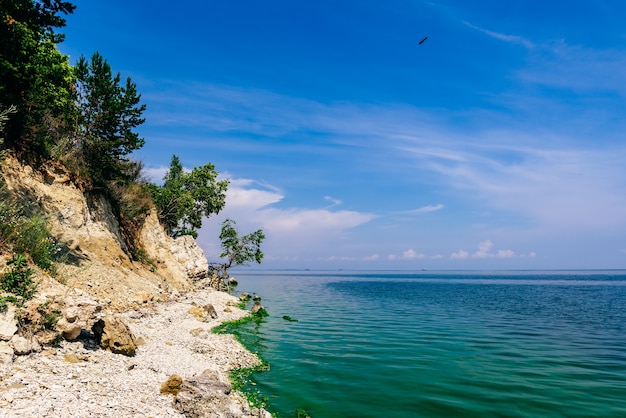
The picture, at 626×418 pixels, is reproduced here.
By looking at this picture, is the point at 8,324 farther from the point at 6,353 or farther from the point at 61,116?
the point at 61,116

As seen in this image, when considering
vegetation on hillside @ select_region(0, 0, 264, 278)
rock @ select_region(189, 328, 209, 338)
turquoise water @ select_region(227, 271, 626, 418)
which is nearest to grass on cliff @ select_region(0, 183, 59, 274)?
vegetation on hillside @ select_region(0, 0, 264, 278)

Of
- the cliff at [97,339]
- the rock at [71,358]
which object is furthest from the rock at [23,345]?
the rock at [71,358]

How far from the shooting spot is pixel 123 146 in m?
34.6

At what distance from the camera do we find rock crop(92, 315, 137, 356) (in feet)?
46.5

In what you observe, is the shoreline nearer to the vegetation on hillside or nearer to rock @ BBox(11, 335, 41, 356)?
rock @ BBox(11, 335, 41, 356)

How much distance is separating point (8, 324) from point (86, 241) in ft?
66.2

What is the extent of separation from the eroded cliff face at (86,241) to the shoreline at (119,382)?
4821mm

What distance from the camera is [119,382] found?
11492mm

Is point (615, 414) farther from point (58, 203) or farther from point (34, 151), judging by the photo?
point (34, 151)

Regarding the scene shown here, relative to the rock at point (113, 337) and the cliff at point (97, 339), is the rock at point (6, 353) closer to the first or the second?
the cliff at point (97, 339)

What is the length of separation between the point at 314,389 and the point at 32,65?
25.8m

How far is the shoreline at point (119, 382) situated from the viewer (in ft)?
29.1

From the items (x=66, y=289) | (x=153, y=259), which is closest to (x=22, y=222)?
(x=66, y=289)

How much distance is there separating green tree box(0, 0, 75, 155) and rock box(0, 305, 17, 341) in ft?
50.8
